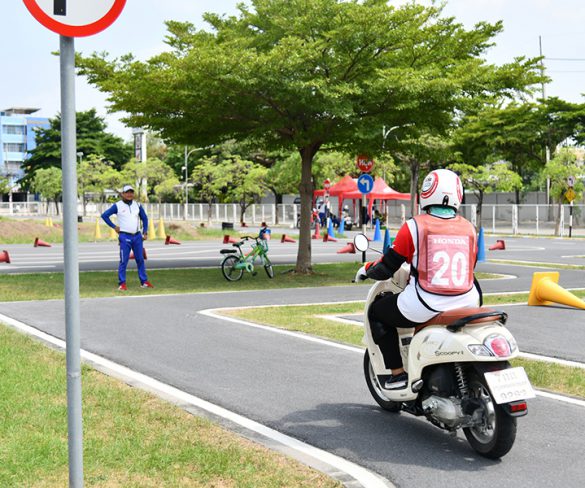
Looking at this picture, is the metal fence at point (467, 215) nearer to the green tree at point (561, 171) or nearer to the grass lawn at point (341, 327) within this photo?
the green tree at point (561, 171)

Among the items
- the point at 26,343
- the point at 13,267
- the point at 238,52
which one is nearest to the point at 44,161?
the point at 13,267

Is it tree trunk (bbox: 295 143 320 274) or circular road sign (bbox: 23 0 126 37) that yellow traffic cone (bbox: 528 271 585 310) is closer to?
tree trunk (bbox: 295 143 320 274)

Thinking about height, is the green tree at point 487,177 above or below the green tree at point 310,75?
below

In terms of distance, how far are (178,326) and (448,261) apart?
5.71 m

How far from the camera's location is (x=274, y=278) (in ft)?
58.7

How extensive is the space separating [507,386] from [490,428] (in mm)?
335

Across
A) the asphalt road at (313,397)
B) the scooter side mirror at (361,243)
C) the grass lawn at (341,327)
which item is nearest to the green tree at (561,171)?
the grass lawn at (341,327)

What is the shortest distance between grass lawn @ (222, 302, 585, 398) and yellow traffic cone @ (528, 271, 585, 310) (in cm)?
69

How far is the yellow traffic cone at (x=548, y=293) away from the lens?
12.3 meters

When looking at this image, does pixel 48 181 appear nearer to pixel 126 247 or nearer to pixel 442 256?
pixel 126 247

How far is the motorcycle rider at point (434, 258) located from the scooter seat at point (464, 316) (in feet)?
0.28

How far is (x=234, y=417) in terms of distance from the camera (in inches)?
235

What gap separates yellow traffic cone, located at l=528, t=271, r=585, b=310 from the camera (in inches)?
484

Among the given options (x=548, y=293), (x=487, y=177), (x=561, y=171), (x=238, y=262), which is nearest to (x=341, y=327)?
(x=548, y=293)
